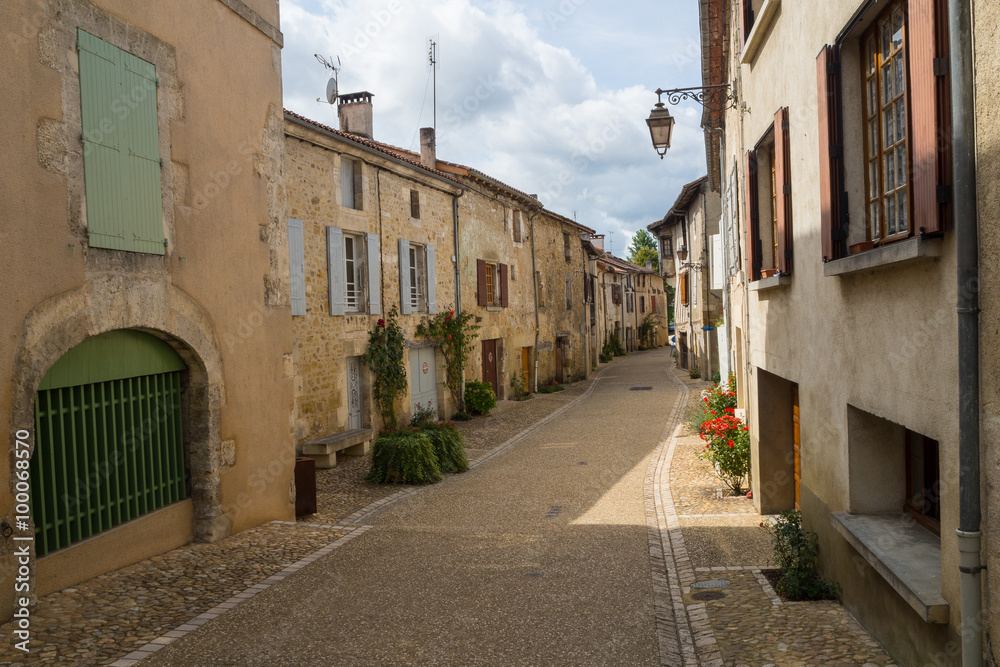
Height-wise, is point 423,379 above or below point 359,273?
below

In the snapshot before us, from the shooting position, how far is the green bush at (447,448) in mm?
11102

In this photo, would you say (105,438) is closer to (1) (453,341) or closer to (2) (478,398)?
(1) (453,341)

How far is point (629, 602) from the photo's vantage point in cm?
530

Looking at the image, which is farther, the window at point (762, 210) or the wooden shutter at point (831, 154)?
the window at point (762, 210)

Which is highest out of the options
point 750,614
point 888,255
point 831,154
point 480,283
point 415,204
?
point 415,204

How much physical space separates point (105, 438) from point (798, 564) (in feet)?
16.7

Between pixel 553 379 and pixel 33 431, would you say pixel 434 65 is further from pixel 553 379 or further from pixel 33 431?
pixel 33 431

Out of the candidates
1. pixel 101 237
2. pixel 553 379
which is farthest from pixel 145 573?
pixel 553 379

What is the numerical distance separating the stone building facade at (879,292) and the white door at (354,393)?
25.4 feet

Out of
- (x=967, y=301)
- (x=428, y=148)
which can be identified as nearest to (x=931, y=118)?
(x=967, y=301)

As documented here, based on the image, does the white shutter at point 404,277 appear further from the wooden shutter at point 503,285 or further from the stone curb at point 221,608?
the stone curb at point 221,608

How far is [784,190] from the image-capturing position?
19.4 feet

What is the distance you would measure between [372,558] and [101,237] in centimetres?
328

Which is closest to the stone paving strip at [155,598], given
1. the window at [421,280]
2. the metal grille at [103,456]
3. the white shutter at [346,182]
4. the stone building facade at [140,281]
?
the stone building facade at [140,281]
